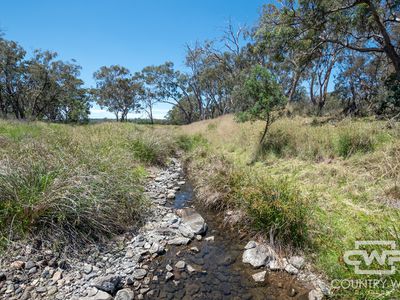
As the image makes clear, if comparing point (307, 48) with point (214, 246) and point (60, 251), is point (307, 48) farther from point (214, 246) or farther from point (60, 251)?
point (60, 251)

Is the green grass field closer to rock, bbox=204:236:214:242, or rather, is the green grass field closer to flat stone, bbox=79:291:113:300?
rock, bbox=204:236:214:242

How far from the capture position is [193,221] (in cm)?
454

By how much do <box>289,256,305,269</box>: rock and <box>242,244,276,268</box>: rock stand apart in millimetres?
255

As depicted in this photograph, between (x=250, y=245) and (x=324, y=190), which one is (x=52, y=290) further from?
(x=324, y=190)

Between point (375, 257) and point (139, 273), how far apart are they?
300cm

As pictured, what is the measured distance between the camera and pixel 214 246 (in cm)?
390

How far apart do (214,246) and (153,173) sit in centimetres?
451

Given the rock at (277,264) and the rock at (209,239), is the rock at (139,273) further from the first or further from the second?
the rock at (277,264)

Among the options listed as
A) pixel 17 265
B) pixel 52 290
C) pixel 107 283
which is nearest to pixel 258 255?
pixel 107 283

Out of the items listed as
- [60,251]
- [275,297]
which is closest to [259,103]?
[275,297]

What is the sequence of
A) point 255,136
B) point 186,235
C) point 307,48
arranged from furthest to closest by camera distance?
point 307,48, point 255,136, point 186,235

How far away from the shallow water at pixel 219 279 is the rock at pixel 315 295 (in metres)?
0.07

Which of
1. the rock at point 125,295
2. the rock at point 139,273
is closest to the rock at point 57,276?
the rock at point 125,295

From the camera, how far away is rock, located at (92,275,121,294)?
9.08 feet
